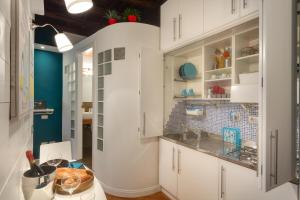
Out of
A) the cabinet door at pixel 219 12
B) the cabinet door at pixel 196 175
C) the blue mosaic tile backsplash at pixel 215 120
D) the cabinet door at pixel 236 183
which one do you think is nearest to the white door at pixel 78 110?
the blue mosaic tile backsplash at pixel 215 120

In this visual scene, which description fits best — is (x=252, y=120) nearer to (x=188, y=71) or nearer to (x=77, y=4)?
(x=188, y=71)

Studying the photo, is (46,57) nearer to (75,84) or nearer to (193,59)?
(75,84)

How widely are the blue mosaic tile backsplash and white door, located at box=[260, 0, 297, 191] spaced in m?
0.69

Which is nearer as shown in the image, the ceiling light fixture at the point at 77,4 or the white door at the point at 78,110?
the ceiling light fixture at the point at 77,4

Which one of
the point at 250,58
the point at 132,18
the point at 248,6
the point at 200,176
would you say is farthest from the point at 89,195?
the point at 132,18

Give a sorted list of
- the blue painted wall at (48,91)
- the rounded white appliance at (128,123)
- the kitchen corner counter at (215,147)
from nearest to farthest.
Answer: the kitchen corner counter at (215,147), the rounded white appliance at (128,123), the blue painted wall at (48,91)

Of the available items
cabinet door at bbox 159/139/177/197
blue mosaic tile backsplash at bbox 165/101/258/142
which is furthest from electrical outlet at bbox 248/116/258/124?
cabinet door at bbox 159/139/177/197

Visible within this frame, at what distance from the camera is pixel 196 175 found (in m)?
1.91

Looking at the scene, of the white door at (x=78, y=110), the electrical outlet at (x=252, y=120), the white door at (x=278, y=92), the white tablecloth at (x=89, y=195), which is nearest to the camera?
the white tablecloth at (x=89, y=195)

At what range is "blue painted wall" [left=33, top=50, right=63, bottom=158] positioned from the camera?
389 centimetres

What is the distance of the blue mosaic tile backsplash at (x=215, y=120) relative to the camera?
1893 millimetres

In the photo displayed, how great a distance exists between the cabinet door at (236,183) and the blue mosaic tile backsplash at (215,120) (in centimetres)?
51

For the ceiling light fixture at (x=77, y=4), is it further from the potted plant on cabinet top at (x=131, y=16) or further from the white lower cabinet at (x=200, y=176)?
the potted plant on cabinet top at (x=131, y=16)

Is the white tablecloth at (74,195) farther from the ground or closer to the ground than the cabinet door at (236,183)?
farther from the ground
